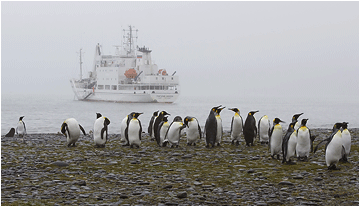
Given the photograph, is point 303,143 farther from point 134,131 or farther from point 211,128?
point 134,131

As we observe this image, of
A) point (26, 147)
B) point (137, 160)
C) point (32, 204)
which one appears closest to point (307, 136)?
point (137, 160)

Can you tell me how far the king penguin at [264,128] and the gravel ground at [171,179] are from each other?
165cm

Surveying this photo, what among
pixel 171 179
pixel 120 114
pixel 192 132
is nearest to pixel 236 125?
pixel 192 132

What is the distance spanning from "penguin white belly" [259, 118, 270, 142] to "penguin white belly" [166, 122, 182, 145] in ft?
7.03

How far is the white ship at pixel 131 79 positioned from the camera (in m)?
58.0

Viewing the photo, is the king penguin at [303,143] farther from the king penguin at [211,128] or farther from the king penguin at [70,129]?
the king penguin at [70,129]

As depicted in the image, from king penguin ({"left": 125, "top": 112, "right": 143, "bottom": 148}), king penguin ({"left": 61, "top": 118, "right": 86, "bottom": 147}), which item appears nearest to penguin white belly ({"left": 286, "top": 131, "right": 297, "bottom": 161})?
king penguin ({"left": 125, "top": 112, "right": 143, "bottom": 148})

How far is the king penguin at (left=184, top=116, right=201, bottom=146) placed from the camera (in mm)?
9812

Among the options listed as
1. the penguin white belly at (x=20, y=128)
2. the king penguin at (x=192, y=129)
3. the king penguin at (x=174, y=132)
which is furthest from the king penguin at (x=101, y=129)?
the penguin white belly at (x=20, y=128)

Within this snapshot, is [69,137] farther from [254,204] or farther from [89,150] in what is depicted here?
[254,204]

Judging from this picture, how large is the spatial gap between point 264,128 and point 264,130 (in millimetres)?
64

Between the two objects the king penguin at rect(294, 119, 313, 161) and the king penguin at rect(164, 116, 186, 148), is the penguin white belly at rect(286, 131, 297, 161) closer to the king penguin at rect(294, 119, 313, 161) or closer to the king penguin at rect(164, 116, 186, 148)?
the king penguin at rect(294, 119, 313, 161)

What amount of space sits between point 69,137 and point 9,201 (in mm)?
4867

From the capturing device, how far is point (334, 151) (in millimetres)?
6785
